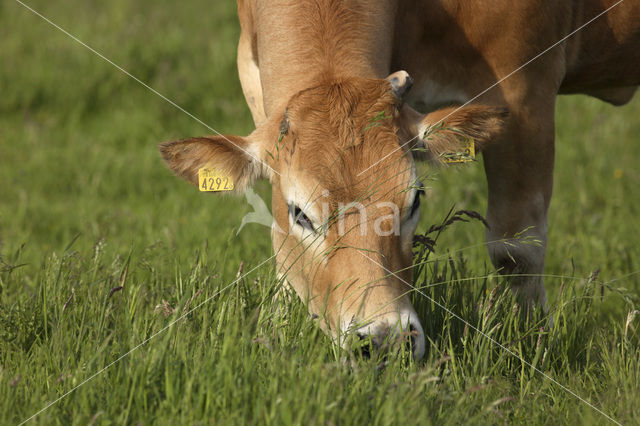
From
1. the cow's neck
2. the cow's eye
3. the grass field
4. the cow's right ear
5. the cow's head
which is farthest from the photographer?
the cow's neck

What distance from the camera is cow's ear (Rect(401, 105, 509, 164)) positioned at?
3.32 metres

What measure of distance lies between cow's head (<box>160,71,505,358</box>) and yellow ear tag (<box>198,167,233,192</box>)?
27 millimetres

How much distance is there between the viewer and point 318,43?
3.51m

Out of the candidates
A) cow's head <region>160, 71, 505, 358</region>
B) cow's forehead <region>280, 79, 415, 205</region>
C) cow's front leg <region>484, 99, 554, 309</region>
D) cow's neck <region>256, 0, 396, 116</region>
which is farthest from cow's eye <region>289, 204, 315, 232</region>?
cow's front leg <region>484, 99, 554, 309</region>

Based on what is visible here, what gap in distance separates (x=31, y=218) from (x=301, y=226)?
123 inches

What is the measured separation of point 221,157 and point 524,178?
167 centimetres

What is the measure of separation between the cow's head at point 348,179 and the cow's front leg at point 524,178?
736 mm

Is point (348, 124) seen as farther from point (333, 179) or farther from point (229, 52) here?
point (229, 52)

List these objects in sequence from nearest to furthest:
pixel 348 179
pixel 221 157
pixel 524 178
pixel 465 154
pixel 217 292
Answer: pixel 348 179 < pixel 217 292 < pixel 221 157 < pixel 465 154 < pixel 524 178

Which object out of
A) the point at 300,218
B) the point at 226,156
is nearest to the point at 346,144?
the point at 300,218

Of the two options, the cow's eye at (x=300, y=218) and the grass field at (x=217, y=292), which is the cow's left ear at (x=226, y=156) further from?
the grass field at (x=217, y=292)

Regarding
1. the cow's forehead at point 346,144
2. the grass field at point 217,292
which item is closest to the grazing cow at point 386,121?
the cow's forehead at point 346,144

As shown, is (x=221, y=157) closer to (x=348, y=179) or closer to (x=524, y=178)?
(x=348, y=179)

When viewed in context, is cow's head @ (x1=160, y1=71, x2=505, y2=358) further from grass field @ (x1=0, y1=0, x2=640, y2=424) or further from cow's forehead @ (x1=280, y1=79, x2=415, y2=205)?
grass field @ (x1=0, y1=0, x2=640, y2=424)
